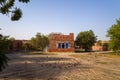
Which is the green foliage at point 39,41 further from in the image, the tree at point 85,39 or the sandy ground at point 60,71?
the sandy ground at point 60,71

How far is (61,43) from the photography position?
63.5m

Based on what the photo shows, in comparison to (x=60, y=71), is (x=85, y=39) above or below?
above

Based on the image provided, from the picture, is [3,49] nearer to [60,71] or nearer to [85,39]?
[60,71]

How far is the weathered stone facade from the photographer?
63094mm

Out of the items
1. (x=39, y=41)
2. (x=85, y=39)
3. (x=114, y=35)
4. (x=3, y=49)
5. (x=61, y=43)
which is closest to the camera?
(x=3, y=49)

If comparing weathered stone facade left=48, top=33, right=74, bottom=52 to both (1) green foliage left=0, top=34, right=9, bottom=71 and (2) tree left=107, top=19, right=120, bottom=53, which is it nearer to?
(2) tree left=107, top=19, right=120, bottom=53

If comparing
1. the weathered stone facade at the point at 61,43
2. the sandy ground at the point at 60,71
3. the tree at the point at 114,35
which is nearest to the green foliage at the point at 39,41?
the weathered stone facade at the point at 61,43

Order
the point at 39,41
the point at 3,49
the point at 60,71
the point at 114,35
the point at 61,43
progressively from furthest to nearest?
the point at 39,41 < the point at 61,43 < the point at 114,35 < the point at 60,71 < the point at 3,49

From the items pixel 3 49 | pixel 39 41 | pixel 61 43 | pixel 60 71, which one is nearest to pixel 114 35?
pixel 61 43

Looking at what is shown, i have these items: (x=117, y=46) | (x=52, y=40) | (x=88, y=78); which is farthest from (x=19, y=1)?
(x=52, y=40)

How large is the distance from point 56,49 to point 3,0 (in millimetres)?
51343

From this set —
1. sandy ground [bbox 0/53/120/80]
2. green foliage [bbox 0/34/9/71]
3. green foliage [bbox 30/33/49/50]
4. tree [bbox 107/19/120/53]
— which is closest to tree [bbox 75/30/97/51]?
green foliage [bbox 30/33/49/50]

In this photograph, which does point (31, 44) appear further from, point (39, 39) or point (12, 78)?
point (12, 78)

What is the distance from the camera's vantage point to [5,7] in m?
13.5
